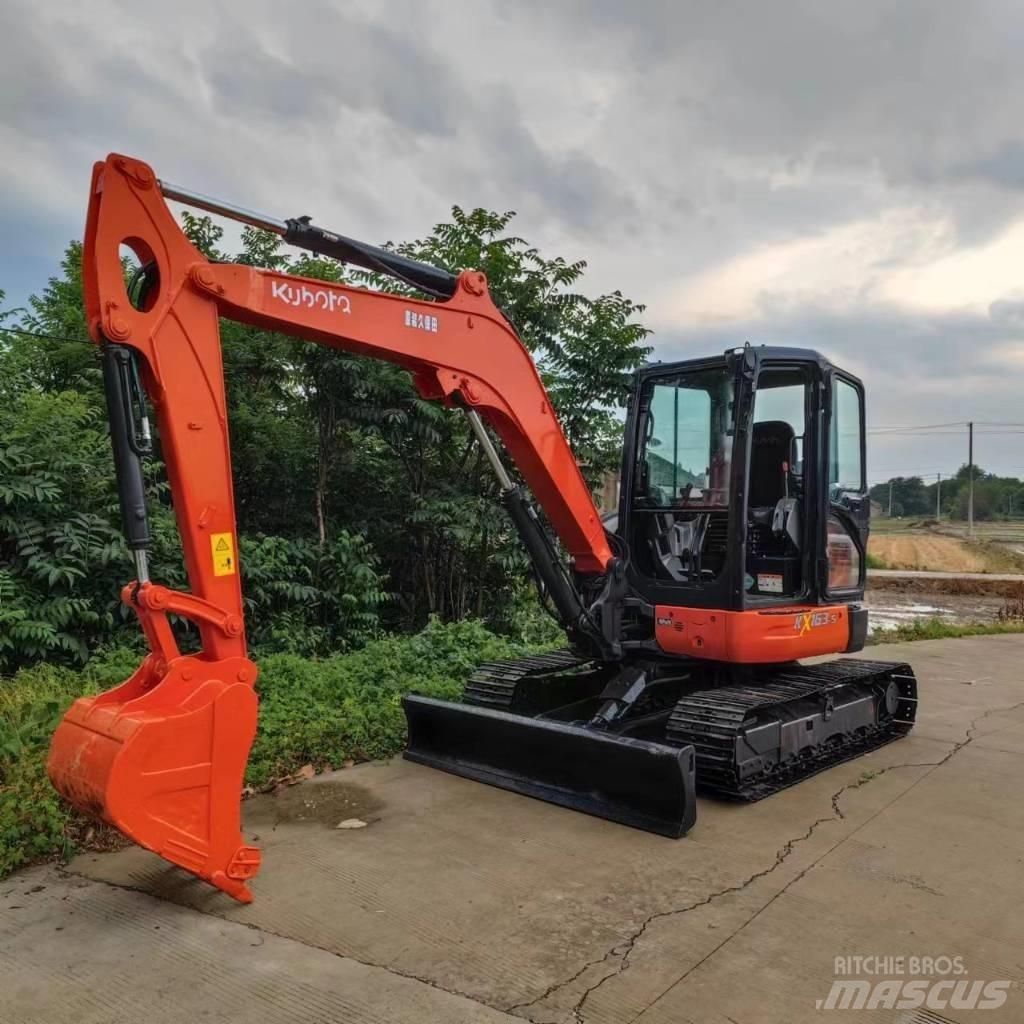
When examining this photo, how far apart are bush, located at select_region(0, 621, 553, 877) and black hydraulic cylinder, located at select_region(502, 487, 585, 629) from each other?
4.87 ft

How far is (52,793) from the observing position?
13.6 feet

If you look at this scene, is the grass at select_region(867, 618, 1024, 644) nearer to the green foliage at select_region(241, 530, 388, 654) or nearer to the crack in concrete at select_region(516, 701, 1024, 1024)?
the green foliage at select_region(241, 530, 388, 654)

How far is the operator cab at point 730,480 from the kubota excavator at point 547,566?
0.6 inches

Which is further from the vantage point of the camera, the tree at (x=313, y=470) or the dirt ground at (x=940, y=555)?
the dirt ground at (x=940, y=555)

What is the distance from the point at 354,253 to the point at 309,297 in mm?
399

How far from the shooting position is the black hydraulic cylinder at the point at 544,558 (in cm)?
505

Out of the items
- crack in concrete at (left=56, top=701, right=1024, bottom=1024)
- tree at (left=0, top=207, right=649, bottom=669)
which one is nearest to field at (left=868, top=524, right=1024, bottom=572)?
tree at (left=0, top=207, right=649, bottom=669)

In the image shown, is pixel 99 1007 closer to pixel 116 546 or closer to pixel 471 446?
pixel 116 546

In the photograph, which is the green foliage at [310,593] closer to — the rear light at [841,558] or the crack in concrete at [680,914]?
the rear light at [841,558]

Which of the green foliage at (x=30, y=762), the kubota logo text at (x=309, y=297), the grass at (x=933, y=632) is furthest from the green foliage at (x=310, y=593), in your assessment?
the grass at (x=933, y=632)

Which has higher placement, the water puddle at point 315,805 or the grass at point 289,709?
the grass at point 289,709

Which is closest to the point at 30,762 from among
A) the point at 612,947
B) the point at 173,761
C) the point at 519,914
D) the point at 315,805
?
the point at 315,805

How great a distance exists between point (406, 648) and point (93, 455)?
310 centimetres

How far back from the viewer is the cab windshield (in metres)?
5.29
